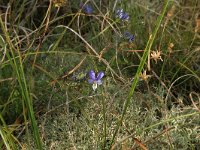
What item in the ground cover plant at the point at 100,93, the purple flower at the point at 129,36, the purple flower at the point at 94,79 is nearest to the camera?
the ground cover plant at the point at 100,93

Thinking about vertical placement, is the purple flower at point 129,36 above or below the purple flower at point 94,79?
above

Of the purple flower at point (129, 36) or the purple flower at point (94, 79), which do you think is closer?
the purple flower at point (94, 79)

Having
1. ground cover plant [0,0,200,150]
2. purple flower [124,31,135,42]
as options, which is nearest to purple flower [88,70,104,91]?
ground cover plant [0,0,200,150]

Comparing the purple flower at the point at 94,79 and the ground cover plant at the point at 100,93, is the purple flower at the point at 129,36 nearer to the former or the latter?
the ground cover plant at the point at 100,93

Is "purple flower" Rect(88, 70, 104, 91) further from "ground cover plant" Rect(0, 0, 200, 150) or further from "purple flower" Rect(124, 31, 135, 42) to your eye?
"purple flower" Rect(124, 31, 135, 42)

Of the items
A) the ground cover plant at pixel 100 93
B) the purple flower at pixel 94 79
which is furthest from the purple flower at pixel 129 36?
the purple flower at pixel 94 79

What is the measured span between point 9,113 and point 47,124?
14cm

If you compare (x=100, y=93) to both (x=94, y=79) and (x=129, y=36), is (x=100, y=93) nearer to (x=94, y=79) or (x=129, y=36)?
(x=94, y=79)

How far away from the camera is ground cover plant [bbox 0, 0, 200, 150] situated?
1.56m

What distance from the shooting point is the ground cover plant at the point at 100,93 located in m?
1.56

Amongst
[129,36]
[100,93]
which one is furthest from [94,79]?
[129,36]

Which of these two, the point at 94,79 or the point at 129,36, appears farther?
the point at 129,36

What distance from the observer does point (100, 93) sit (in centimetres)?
176

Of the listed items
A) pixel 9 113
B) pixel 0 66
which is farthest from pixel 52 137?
pixel 0 66
